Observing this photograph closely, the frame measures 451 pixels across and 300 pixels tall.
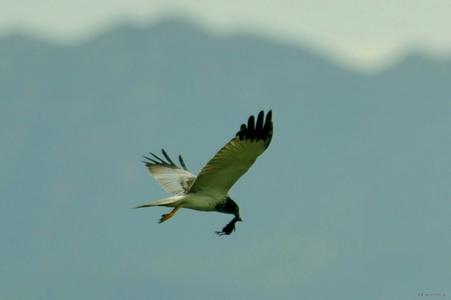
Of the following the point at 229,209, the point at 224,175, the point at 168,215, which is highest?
the point at 224,175

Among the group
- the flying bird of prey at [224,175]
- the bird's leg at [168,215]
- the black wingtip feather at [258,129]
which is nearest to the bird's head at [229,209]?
the flying bird of prey at [224,175]

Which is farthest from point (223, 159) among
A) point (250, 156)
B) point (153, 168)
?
point (153, 168)

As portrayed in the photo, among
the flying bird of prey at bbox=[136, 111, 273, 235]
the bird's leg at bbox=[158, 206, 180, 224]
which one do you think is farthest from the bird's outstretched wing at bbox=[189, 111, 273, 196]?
the bird's leg at bbox=[158, 206, 180, 224]

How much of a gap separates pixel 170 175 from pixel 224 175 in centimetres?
405

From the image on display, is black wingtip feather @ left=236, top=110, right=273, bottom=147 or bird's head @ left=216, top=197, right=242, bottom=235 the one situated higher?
black wingtip feather @ left=236, top=110, right=273, bottom=147

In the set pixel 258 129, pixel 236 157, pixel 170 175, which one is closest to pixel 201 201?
pixel 236 157

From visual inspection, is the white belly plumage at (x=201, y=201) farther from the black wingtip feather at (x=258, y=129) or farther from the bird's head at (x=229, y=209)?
the black wingtip feather at (x=258, y=129)

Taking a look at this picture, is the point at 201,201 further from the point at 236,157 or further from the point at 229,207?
the point at 236,157

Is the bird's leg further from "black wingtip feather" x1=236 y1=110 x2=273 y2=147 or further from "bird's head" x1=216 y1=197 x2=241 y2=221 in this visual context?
"black wingtip feather" x1=236 y1=110 x2=273 y2=147

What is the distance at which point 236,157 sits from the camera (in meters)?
24.6

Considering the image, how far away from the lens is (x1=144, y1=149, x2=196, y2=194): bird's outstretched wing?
91.5 ft

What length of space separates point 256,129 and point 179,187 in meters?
4.18

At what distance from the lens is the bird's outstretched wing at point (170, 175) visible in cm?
2789

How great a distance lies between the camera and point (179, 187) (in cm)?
2792
